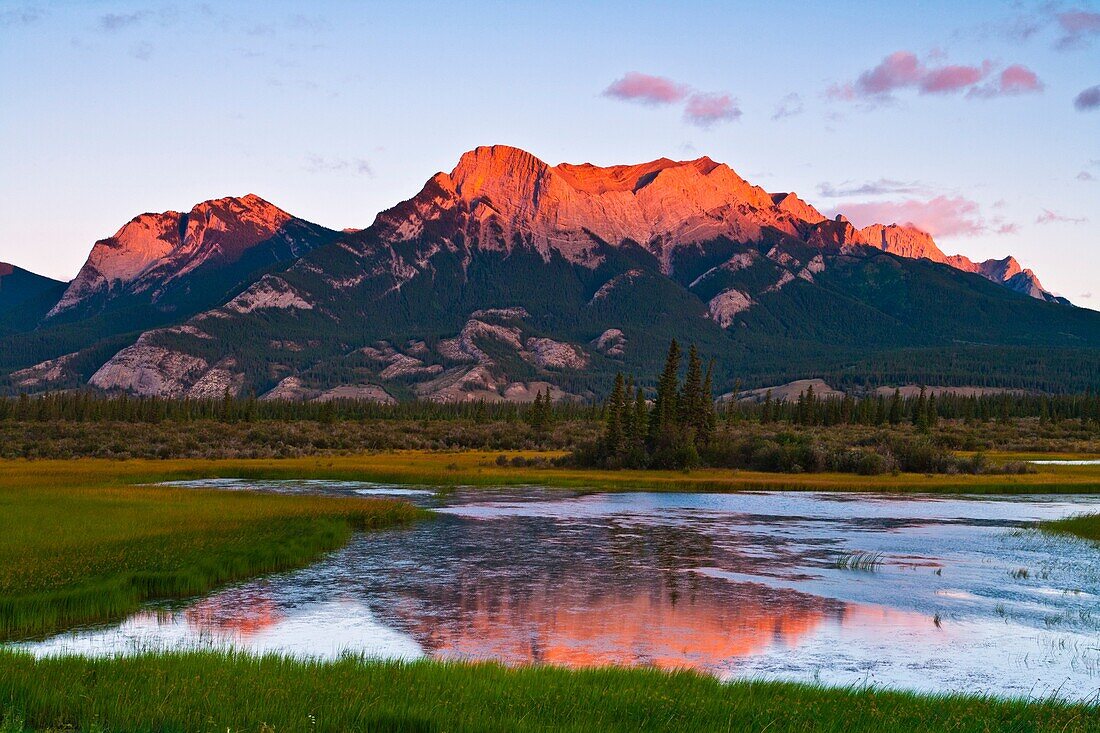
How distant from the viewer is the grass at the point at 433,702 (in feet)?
45.4

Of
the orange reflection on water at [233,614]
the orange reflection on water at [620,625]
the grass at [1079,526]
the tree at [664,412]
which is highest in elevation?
the tree at [664,412]

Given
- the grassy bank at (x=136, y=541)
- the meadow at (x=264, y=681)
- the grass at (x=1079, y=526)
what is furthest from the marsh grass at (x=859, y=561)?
the grassy bank at (x=136, y=541)

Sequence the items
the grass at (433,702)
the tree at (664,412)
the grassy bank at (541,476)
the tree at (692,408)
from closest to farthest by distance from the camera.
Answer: the grass at (433,702), the grassy bank at (541,476), the tree at (664,412), the tree at (692,408)

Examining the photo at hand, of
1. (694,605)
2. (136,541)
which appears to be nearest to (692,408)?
(136,541)

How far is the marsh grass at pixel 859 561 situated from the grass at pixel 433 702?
17.0 meters

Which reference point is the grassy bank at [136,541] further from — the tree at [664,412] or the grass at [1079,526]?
the tree at [664,412]

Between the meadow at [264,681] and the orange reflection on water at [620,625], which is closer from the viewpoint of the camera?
the meadow at [264,681]

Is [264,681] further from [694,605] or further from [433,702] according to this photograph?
[694,605]

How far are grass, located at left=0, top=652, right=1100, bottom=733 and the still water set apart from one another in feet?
10.4

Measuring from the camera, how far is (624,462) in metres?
83.6

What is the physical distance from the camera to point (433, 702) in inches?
589

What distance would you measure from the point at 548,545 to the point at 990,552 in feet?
53.9

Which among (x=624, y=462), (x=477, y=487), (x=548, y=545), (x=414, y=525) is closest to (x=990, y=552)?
(x=548, y=545)

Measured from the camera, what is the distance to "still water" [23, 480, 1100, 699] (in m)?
21.4
